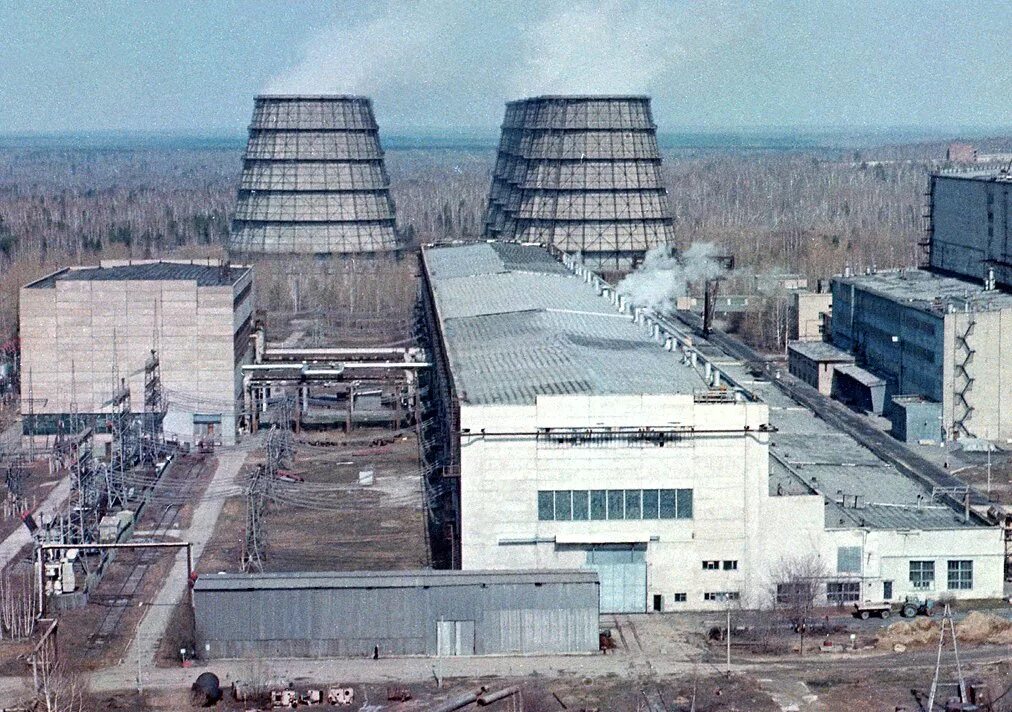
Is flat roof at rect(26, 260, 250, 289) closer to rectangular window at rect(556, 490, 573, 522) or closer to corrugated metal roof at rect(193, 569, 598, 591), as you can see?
rectangular window at rect(556, 490, 573, 522)

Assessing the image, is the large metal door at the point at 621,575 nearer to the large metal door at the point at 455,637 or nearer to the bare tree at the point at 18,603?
the large metal door at the point at 455,637

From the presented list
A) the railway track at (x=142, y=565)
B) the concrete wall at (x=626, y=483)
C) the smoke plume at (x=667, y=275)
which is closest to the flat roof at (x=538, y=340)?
the concrete wall at (x=626, y=483)

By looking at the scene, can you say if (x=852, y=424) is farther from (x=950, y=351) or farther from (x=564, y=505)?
(x=564, y=505)

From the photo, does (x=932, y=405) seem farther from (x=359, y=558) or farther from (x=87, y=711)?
(x=87, y=711)

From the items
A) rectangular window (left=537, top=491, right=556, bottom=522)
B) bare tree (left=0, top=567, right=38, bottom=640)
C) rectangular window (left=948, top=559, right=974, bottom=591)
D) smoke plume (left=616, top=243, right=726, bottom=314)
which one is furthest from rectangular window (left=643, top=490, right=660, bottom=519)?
smoke plume (left=616, top=243, right=726, bottom=314)

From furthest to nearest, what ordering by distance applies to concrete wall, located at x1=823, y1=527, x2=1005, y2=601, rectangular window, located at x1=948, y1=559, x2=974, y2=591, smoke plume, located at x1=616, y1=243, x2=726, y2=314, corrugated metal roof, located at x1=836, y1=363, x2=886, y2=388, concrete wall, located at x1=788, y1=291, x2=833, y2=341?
1. smoke plume, located at x1=616, y1=243, x2=726, y2=314
2. concrete wall, located at x1=788, y1=291, x2=833, y2=341
3. corrugated metal roof, located at x1=836, y1=363, x2=886, y2=388
4. rectangular window, located at x1=948, y1=559, x2=974, y2=591
5. concrete wall, located at x1=823, y1=527, x2=1005, y2=601

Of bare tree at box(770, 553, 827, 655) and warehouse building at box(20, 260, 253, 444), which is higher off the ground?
warehouse building at box(20, 260, 253, 444)
